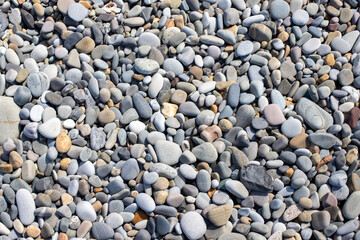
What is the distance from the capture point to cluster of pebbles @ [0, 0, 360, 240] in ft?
5.01

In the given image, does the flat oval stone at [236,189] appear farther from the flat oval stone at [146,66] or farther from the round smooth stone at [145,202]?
the flat oval stone at [146,66]

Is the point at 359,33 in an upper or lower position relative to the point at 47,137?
upper

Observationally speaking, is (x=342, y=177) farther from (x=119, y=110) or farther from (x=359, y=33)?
(x=119, y=110)

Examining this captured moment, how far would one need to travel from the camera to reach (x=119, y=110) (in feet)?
5.68

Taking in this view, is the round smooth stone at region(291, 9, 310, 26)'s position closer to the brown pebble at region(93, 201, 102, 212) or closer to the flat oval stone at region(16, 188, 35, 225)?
the brown pebble at region(93, 201, 102, 212)

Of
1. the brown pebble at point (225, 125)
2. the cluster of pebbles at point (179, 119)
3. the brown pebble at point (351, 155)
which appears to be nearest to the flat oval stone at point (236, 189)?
the cluster of pebbles at point (179, 119)

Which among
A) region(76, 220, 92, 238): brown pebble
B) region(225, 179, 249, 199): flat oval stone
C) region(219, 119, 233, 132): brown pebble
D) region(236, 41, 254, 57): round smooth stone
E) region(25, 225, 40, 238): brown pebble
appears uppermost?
region(236, 41, 254, 57): round smooth stone

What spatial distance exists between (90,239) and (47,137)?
0.45m

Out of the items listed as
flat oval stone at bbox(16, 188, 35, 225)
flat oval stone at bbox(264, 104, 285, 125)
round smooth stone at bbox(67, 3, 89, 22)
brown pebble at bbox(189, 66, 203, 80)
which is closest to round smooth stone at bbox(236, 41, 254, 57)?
brown pebble at bbox(189, 66, 203, 80)

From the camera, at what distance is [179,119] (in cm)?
167

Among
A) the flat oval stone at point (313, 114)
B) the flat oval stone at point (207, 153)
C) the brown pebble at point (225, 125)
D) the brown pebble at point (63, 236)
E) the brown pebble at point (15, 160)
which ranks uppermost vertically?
the flat oval stone at point (313, 114)

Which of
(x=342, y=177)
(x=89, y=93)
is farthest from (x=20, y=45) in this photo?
(x=342, y=177)

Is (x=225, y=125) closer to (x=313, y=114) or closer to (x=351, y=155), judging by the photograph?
(x=313, y=114)

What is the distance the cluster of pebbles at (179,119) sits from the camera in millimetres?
1526
